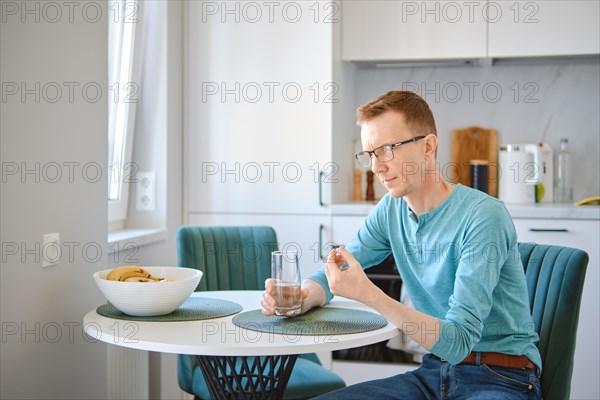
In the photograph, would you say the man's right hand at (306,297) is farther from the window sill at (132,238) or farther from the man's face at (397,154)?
the window sill at (132,238)

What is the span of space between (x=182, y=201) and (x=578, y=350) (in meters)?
1.91

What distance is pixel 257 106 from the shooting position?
354 cm

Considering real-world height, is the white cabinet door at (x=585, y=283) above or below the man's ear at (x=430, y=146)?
below

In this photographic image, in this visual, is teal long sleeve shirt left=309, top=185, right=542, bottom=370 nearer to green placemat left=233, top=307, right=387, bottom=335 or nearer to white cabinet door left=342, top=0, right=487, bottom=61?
green placemat left=233, top=307, right=387, bottom=335

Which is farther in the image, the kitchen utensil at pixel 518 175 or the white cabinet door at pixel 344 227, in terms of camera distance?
the kitchen utensil at pixel 518 175

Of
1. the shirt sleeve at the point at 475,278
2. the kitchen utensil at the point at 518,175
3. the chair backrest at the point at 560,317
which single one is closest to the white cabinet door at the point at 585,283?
the kitchen utensil at the point at 518,175

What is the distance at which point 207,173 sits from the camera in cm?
359

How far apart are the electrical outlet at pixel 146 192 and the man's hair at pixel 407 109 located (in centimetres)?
165

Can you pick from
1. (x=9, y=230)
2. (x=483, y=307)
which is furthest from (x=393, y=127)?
(x=9, y=230)

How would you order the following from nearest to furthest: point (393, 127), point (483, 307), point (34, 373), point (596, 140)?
point (483, 307) → point (393, 127) → point (34, 373) → point (596, 140)

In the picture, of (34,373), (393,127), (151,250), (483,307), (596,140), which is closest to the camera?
(483,307)

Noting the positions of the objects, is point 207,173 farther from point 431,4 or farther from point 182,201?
point 431,4

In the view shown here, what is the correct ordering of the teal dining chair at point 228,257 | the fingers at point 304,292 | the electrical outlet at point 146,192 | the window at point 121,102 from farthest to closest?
the electrical outlet at point 146,192 < the window at point 121,102 < the teal dining chair at point 228,257 < the fingers at point 304,292

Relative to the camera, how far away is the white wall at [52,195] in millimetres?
2014
